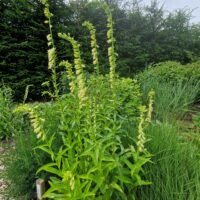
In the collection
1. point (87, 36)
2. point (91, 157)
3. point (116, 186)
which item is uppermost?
point (87, 36)

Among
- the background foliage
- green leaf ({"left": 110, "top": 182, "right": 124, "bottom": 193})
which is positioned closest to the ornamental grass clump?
green leaf ({"left": 110, "top": 182, "right": 124, "bottom": 193})

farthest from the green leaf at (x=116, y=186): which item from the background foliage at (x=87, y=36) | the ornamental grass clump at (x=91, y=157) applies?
the background foliage at (x=87, y=36)

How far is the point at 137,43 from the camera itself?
29.7 ft

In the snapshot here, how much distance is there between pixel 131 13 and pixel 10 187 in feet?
27.3

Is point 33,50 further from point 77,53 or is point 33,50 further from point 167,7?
point 167,7

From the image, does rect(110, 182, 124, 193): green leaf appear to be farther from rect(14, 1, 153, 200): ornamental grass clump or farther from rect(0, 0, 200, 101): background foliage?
rect(0, 0, 200, 101): background foliage

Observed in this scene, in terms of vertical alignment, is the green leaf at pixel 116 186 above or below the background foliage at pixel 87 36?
below

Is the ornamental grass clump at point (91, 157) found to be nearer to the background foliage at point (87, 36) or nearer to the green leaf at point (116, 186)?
the green leaf at point (116, 186)

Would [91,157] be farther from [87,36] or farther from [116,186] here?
[87,36]

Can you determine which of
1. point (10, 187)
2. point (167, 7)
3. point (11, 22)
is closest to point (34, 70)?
point (11, 22)

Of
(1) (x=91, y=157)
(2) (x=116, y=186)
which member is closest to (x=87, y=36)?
(1) (x=91, y=157)

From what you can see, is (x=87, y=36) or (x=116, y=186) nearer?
(x=116, y=186)

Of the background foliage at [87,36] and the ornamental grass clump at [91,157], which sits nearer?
the ornamental grass clump at [91,157]

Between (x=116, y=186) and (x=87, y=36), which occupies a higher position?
(x=87, y=36)
